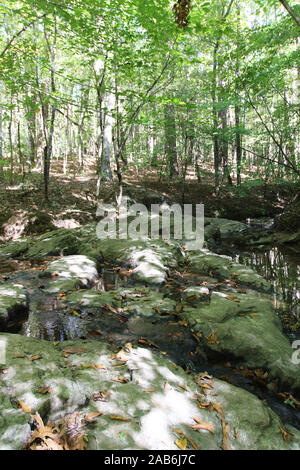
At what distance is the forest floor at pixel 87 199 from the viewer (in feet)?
30.8

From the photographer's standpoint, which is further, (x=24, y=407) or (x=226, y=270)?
(x=226, y=270)

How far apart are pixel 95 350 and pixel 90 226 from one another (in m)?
6.91

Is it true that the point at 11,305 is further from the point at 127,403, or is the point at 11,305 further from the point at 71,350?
the point at 127,403

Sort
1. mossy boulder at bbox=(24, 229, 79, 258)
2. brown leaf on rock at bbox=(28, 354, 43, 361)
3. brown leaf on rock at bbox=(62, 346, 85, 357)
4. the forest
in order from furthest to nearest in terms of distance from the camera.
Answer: mossy boulder at bbox=(24, 229, 79, 258) < brown leaf on rock at bbox=(62, 346, 85, 357) < brown leaf on rock at bbox=(28, 354, 43, 361) < the forest

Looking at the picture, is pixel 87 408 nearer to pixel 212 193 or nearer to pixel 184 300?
pixel 184 300

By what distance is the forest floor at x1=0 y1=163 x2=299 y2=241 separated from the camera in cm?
938

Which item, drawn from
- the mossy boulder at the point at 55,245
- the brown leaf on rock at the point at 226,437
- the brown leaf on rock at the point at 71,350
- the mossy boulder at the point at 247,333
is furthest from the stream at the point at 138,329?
the mossy boulder at the point at 55,245

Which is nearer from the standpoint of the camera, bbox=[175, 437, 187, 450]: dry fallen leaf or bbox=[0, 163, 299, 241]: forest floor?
bbox=[175, 437, 187, 450]: dry fallen leaf

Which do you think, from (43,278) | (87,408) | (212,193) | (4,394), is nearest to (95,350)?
(87,408)

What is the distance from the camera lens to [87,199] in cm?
1229

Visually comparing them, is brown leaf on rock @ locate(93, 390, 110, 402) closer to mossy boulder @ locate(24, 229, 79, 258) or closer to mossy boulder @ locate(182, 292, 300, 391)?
mossy boulder @ locate(182, 292, 300, 391)

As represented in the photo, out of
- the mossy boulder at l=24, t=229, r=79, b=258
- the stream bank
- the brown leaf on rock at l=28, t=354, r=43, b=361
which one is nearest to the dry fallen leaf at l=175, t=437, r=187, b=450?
the stream bank

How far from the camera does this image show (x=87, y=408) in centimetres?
199

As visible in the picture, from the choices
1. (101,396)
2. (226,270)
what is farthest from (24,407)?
(226,270)
